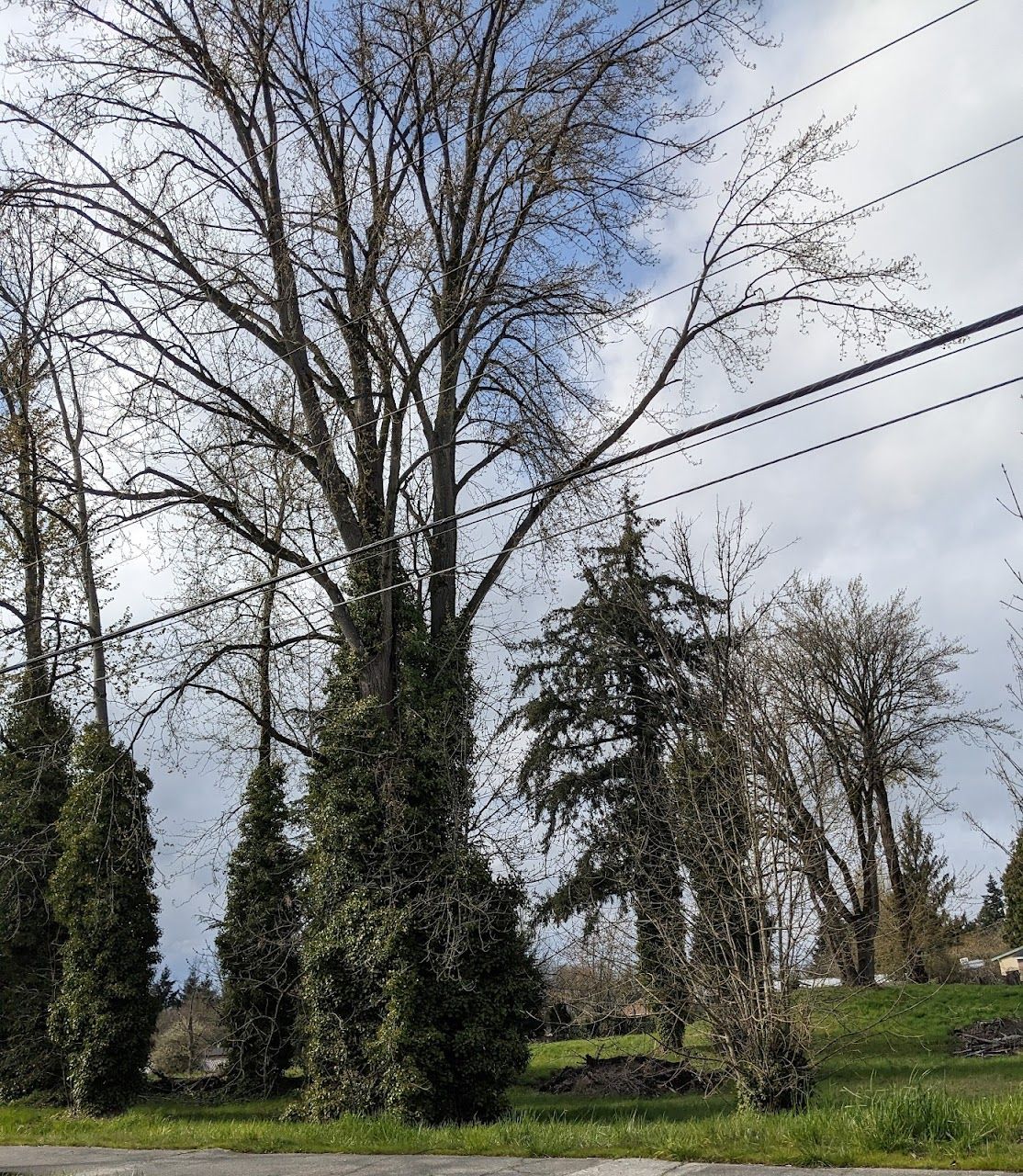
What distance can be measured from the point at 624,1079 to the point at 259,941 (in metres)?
7.71

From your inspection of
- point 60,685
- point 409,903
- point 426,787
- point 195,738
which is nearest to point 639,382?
point 426,787

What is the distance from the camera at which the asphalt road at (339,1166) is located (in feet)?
23.6

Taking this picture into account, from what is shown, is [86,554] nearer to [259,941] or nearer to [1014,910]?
[259,941]

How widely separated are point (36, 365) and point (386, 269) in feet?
26.6

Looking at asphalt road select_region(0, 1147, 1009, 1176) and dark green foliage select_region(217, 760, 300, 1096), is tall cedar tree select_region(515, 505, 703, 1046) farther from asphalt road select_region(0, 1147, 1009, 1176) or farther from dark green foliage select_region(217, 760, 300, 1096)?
asphalt road select_region(0, 1147, 1009, 1176)

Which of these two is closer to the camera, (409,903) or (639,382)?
(409,903)

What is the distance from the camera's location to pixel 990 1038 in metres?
22.1

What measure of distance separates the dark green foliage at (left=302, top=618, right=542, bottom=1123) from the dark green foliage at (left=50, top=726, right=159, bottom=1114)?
454cm

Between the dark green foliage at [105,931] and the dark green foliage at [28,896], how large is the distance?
0.76m

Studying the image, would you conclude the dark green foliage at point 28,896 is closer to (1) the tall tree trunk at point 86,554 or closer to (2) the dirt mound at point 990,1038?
(1) the tall tree trunk at point 86,554

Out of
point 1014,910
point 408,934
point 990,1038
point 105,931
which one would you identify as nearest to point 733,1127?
point 408,934

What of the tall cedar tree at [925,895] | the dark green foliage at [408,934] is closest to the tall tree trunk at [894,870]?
the tall cedar tree at [925,895]

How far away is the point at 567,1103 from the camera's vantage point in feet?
60.1

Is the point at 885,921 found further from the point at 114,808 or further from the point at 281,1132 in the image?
the point at 114,808
